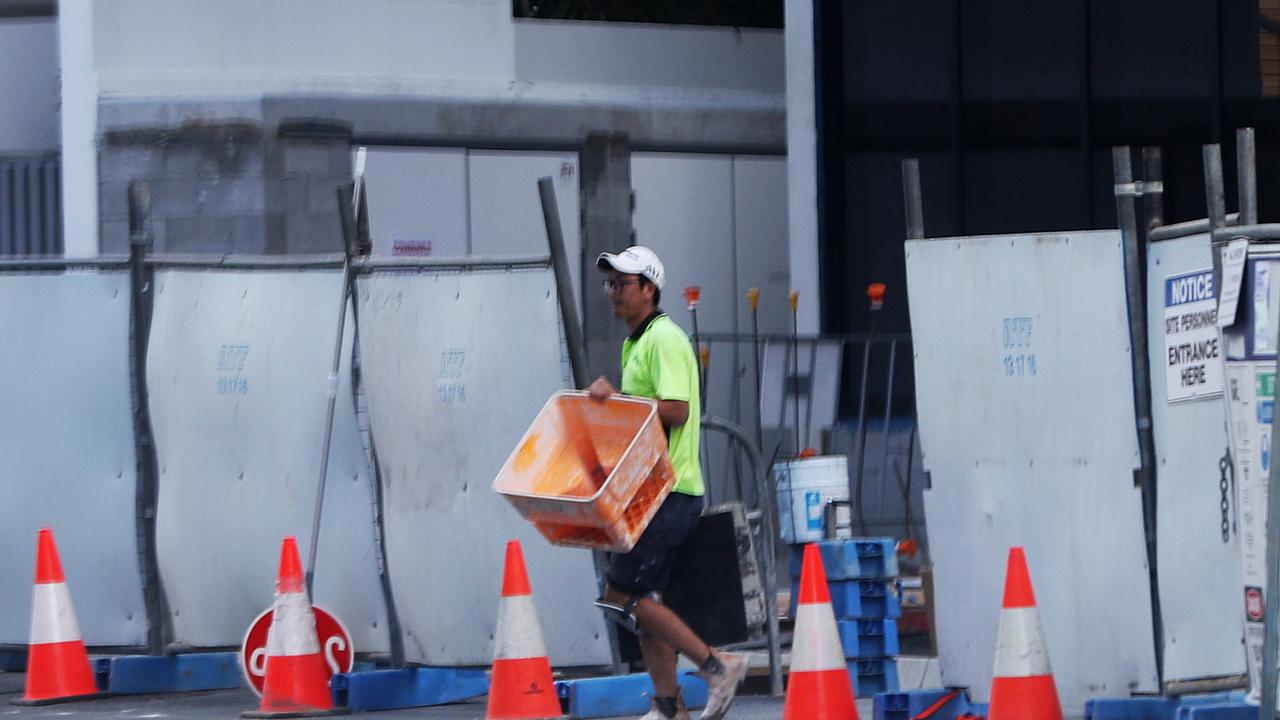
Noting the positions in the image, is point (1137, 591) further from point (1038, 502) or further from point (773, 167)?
point (773, 167)

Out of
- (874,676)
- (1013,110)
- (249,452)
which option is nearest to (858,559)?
(874,676)

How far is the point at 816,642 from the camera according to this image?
8062 millimetres

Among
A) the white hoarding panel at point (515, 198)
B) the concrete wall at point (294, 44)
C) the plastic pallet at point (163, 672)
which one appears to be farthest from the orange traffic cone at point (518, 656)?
the white hoarding panel at point (515, 198)

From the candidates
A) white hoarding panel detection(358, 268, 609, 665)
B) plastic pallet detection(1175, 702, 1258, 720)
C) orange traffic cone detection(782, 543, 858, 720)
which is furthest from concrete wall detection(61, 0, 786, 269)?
plastic pallet detection(1175, 702, 1258, 720)

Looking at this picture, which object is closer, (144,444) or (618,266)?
(618,266)

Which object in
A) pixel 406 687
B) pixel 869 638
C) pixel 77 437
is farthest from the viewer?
pixel 77 437

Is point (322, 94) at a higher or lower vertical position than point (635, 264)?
higher

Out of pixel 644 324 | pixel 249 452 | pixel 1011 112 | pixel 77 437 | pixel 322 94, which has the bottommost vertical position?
pixel 249 452

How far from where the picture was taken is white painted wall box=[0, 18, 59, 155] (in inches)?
672

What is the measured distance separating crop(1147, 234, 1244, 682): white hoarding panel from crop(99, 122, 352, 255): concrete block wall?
9132 millimetres

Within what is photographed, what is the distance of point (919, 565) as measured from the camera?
45.2 ft

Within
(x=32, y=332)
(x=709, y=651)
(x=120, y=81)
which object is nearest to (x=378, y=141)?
(x=120, y=81)

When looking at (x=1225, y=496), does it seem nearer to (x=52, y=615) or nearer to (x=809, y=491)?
(x=809, y=491)

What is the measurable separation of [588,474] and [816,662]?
46.5 inches
